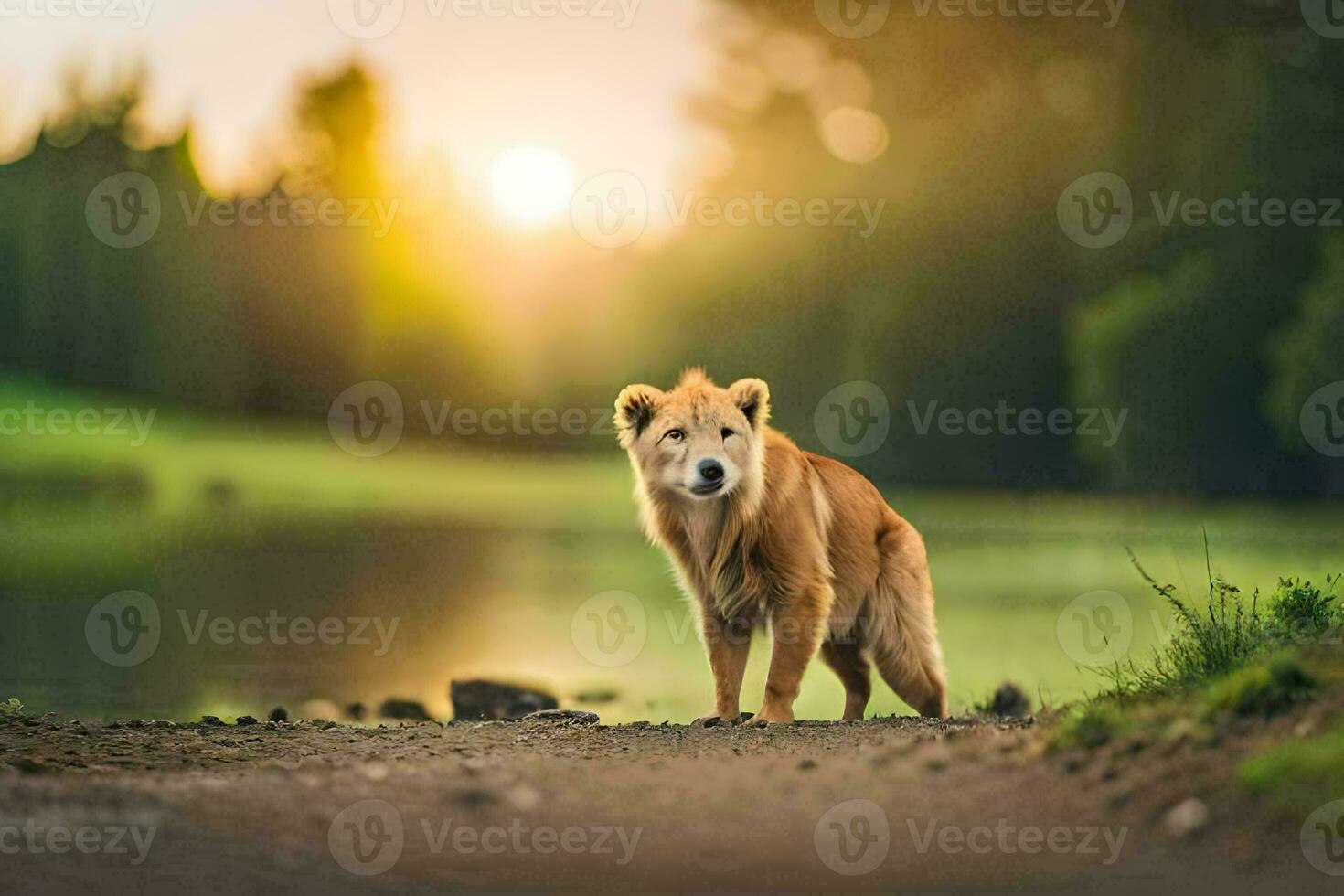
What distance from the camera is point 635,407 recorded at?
9.00 meters

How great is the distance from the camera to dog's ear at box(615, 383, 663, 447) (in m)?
8.98

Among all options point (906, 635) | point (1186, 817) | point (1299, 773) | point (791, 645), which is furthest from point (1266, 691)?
point (906, 635)

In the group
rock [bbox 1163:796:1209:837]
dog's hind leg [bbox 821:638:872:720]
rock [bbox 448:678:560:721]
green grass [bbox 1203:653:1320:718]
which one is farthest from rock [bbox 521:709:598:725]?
rock [bbox 1163:796:1209:837]

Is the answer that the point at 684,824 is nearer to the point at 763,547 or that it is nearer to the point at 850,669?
the point at 763,547

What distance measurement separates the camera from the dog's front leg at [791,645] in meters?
8.66

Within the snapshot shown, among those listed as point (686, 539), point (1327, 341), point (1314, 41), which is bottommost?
point (686, 539)

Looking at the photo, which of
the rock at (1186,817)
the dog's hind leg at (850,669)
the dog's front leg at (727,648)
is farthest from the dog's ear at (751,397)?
the rock at (1186,817)

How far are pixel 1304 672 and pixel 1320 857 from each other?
127 centimetres

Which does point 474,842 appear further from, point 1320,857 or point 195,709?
point 195,709

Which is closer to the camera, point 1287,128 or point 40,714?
point 40,714

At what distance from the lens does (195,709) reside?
11.4m

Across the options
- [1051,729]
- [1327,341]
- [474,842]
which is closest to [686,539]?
[1051,729]

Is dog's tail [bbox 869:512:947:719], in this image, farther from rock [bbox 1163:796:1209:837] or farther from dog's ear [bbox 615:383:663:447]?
rock [bbox 1163:796:1209:837]

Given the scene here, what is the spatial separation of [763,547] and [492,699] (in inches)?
130
